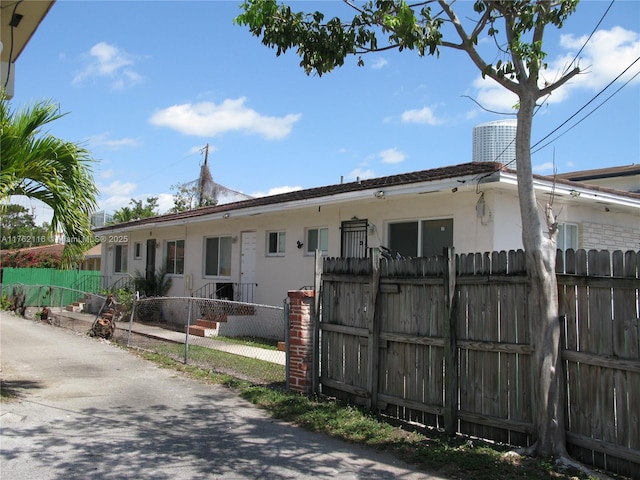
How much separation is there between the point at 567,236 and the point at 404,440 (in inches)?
299

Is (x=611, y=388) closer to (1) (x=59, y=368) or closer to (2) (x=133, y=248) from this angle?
(1) (x=59, y=368)

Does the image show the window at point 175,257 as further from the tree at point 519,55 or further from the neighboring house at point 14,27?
the tree at point 519,55

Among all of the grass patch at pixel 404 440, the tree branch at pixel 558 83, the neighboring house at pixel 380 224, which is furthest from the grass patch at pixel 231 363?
the tree branch at pixel 558 83

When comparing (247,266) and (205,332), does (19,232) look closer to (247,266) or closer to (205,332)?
(247,266)

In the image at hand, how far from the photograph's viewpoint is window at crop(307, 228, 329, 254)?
44.9ft

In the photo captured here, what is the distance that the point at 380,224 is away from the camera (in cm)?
1209

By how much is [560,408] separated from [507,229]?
559 cm

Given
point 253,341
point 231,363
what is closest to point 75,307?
point 253,341

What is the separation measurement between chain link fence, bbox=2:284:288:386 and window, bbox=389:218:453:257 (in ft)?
9.39

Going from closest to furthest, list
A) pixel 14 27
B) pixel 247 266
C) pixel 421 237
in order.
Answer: pixel 421 237
pixel 14 27
pixel 247 266

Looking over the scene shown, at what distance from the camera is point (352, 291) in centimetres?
748

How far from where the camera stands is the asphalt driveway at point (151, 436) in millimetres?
5031

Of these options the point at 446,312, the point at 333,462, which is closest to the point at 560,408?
the point at 446,312

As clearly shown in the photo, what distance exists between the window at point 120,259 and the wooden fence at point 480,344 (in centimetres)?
1777
